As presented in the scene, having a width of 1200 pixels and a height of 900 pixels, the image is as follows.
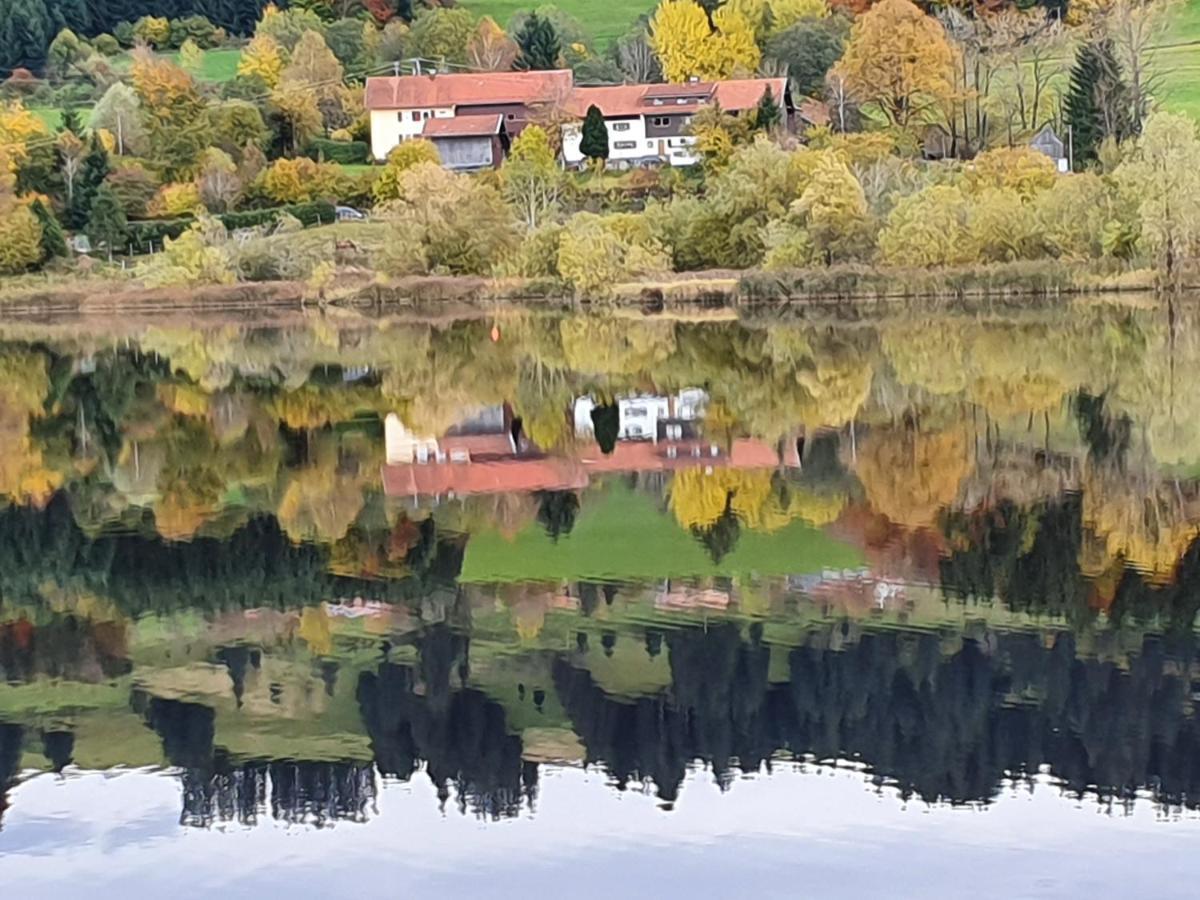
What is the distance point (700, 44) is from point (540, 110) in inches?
528

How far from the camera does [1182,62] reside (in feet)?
277

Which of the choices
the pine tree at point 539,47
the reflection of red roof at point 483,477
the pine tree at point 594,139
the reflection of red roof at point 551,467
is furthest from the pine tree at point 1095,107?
the reflection of red roof at point 483,477

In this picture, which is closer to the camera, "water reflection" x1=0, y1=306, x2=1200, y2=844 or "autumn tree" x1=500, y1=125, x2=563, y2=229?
"water reflection" x1=0, y1=306, x2=1200, y2=844

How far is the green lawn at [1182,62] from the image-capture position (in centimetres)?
7794

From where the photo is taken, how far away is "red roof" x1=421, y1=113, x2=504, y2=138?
86250 millimetres

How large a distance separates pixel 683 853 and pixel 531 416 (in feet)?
58.8

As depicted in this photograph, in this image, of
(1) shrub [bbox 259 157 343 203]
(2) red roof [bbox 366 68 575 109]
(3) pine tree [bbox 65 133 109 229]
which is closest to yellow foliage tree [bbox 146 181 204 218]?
(3) pine tree [bbox 65 133 109 229]

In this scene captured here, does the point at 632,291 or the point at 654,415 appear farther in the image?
the point at 632,291

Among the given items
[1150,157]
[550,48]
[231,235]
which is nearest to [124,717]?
[1150,157]

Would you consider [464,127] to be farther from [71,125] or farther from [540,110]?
[71,125]

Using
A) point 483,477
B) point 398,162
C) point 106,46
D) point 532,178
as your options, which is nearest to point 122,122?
point 398,162

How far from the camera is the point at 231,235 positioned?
231ft

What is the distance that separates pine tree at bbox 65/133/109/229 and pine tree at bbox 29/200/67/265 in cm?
211

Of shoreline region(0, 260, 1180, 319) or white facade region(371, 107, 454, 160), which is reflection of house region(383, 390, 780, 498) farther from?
white facade region(371, 107, 454, 160)
